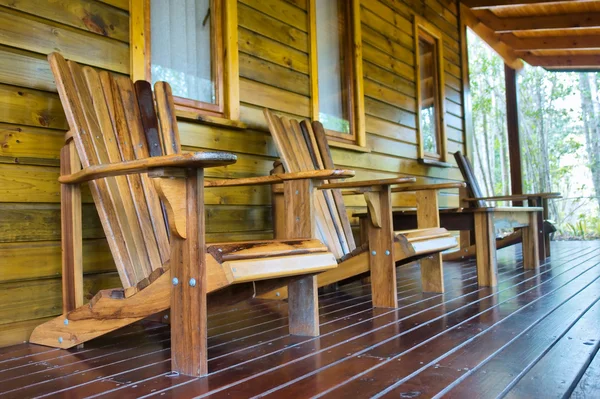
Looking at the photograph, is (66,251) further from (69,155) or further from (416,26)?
(416,26)

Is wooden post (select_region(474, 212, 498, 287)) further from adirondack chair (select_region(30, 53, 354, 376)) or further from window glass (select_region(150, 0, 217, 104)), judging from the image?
window glass (select_region(150, 0, 217, 104))

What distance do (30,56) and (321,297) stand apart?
72.1 inches

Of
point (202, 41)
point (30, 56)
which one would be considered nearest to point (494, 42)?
point (202, 41)

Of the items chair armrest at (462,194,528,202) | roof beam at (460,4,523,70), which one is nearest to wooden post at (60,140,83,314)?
chair armrest at (462,194,528,202)

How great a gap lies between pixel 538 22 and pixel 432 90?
164 cm

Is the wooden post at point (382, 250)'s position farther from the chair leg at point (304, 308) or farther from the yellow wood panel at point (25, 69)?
the yellow wood panel at point (25, 69)

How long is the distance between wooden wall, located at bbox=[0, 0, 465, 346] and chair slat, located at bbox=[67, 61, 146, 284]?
18cm

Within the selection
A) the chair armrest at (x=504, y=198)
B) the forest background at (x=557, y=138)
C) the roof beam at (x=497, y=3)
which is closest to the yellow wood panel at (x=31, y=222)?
the chair armrest at (x=504, y=198)

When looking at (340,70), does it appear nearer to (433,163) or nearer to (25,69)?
(433,163)

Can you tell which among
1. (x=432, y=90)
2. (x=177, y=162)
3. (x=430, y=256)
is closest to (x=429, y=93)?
(x=432, y=90)

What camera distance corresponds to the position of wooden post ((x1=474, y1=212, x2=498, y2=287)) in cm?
315

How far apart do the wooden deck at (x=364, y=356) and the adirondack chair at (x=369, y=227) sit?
0.56 ft

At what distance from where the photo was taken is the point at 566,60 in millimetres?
7145

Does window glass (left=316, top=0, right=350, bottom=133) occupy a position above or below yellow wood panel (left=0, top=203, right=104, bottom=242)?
above
